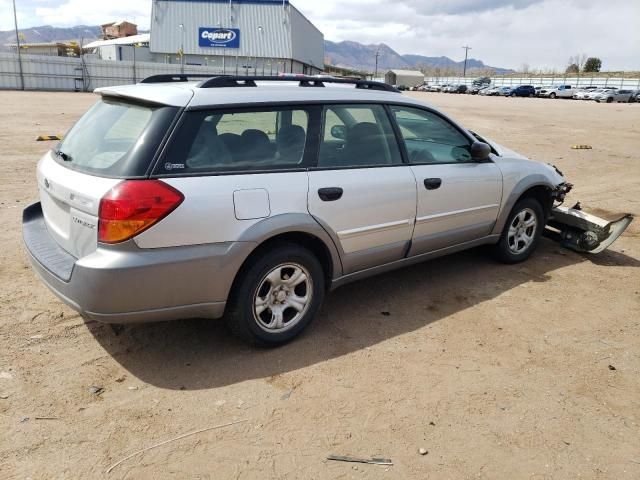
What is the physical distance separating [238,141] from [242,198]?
42cm

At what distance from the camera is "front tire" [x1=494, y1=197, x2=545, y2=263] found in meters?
5.27

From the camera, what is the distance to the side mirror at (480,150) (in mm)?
4559

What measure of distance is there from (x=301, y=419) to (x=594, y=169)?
10.5 metres

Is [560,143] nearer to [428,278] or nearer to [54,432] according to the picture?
[428,278]

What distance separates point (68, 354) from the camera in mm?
3475

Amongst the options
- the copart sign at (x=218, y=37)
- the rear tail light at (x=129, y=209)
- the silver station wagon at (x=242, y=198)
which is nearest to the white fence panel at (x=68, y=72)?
the copart sign at (x=218, y=37)

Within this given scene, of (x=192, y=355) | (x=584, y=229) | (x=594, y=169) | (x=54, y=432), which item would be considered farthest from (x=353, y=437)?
(x=594, y=169)

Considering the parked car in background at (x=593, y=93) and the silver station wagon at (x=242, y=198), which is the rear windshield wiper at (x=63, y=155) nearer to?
the silver station wagon at (x=242, y=198)

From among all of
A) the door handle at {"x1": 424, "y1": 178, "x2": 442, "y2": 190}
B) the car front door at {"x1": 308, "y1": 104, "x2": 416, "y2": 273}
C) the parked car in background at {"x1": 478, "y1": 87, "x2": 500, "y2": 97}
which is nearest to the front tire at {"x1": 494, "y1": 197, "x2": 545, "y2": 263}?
→ the door handle at {"x1": 424, "y1": 178, "x2": 442, "y2": 190}

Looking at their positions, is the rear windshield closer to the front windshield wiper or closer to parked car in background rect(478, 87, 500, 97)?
the front windshield wiper

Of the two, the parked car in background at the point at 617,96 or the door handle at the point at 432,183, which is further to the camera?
the parked car in background at the point at 617,96

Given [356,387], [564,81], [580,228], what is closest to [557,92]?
[564,81]

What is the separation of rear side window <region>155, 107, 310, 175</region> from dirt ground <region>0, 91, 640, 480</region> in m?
1.26

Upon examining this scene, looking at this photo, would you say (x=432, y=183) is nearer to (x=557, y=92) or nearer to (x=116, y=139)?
(x=116, y=139)
